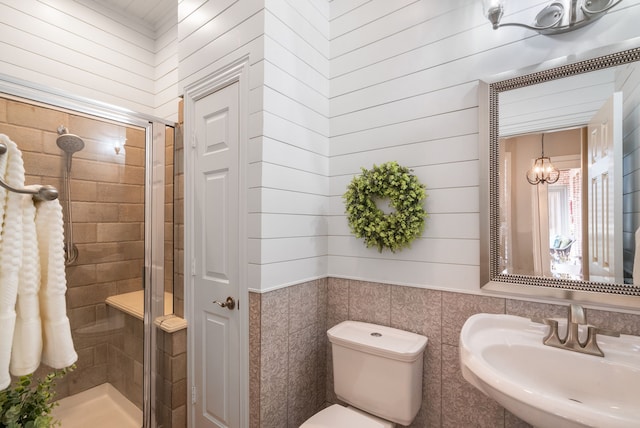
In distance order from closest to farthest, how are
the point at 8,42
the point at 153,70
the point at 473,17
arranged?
the point at 473,17, the point at 8,42, the point at 153,70

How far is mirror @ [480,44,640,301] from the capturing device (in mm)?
1064

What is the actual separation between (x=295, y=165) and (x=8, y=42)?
2047 millimetres

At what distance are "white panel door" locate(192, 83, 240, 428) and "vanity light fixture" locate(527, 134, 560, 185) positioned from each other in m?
1.34

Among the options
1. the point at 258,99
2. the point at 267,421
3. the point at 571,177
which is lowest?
the point at 267,421

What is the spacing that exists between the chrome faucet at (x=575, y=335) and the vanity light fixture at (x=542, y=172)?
18.9 inches

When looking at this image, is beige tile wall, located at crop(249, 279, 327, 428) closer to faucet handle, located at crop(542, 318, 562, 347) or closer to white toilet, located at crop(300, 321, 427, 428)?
white toilet, located at crop(300, 321, 427, 428)

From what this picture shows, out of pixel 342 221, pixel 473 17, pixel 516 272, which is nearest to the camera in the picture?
pixel 516 272

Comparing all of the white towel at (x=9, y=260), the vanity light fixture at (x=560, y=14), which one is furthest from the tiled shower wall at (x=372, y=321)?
the vanity light fixture at (x=560, y=14)

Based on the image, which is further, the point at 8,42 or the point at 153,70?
the point at 153,70

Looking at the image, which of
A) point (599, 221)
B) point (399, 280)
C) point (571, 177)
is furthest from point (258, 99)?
point (599, 221)

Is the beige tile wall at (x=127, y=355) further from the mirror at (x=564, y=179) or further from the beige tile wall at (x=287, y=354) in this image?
the mirror at (x=564, y=179)

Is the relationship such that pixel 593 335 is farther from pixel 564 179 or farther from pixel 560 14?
pixel 560 14

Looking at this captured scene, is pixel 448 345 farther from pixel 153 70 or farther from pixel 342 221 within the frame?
pixel 153 70

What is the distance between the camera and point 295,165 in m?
1.60
